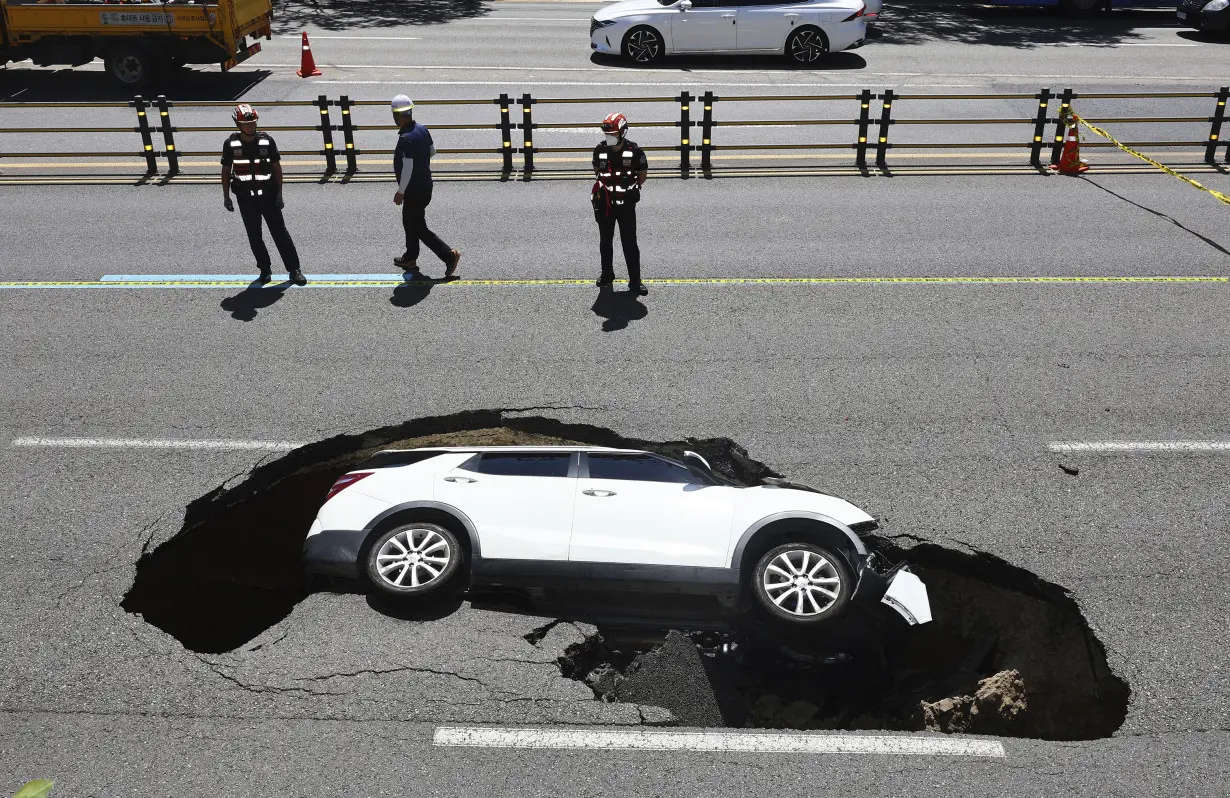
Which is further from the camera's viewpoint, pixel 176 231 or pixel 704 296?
pixel 176 231

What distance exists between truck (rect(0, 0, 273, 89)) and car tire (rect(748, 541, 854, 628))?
57.6ft

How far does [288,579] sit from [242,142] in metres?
5.93

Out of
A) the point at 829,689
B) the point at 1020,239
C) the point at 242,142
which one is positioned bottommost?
the point at 829,689

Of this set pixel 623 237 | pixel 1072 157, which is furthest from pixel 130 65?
pixel 1072 157

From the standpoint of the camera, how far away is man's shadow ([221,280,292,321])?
36.6 feet

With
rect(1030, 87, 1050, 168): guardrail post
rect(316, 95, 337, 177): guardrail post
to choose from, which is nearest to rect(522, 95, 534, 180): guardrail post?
rect(316, 95, 337, 177): guardrail post

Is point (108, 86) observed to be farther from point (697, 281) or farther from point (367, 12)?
point (697, 281)

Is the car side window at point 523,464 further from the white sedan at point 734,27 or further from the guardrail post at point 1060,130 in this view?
the white sedan at point 734,27

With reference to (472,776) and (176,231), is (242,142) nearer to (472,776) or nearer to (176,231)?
(176,231)

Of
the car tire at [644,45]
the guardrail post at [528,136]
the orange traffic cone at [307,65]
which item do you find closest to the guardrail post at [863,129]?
the guardrail post at [528,136]

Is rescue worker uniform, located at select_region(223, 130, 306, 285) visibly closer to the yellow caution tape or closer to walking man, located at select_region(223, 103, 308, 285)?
walking man, located at select_region(223, 103, 308, 285)

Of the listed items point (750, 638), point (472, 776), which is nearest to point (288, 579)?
point (472, 776)

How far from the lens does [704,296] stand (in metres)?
11.6

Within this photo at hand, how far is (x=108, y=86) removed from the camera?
68.6ft
